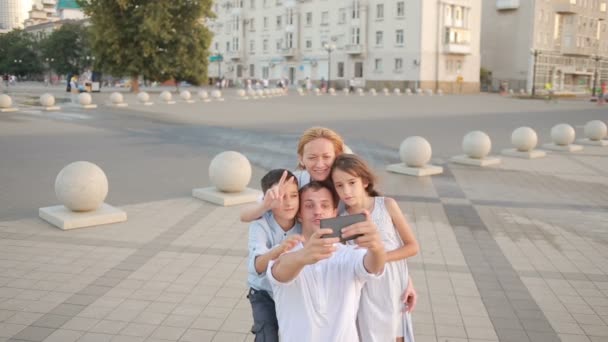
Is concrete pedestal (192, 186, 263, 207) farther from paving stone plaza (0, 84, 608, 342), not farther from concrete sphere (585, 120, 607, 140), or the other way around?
concrete sphere (585, 120, 607, 140)

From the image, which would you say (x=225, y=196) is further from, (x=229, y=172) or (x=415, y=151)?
(x=415, y=151)

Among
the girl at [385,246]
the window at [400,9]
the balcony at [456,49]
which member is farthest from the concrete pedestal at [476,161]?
the balcony at [456,49]

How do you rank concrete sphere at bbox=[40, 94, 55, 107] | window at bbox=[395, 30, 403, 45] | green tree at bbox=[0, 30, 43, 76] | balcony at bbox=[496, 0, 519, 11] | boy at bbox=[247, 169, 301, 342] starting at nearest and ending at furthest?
boy at bbox=[247, 169, 301, 342]
concrete sphere at bbox=[40, 94, 55, 107]
window at bbox=[395, 30, 403, 45]
balcony at bbox=[496, 0, 519, 11]
green tree at bbox=[0, 30, 43, 76]

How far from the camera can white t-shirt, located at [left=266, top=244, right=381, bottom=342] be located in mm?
2502

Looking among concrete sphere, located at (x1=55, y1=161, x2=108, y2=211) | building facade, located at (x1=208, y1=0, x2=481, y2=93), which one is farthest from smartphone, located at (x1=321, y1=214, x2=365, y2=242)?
building facade, located at (x1=208, y1=0, x2=481, y2=93)

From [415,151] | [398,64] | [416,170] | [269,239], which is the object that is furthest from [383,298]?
[398,64]

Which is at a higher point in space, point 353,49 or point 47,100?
point 353,49

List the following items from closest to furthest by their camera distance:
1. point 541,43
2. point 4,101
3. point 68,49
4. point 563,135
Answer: point 563,135
point 4,101
point 541,43
point 68,49

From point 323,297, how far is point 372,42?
195 ft

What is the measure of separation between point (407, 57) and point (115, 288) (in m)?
54.3

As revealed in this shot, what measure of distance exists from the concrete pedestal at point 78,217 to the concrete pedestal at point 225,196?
153cm

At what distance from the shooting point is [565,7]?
6656 cm

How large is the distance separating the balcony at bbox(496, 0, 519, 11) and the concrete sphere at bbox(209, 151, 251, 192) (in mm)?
61845

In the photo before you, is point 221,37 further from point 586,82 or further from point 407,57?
point 586,82
